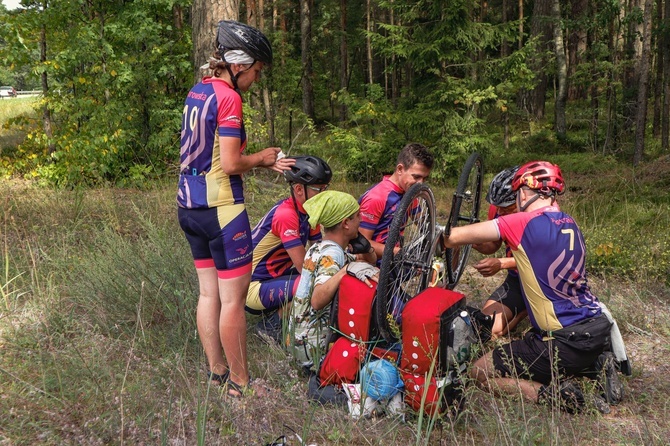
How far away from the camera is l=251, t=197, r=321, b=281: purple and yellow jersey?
12.9 ft

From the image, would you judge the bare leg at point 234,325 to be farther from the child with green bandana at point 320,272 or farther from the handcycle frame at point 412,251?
the handcycle frame at point 412,251

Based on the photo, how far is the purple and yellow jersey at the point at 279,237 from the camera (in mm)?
3930

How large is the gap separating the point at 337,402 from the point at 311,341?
49cm

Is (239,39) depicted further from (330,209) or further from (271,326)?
(271,326)

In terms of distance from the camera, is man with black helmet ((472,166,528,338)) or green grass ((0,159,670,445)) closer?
green grass ((0,159,670,445))

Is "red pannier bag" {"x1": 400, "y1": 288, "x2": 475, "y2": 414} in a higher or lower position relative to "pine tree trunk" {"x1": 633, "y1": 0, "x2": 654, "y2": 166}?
lower

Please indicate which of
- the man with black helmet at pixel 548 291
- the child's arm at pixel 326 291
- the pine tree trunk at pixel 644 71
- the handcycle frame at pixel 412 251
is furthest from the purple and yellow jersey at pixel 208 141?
the pine tree trunk at pixel 644 71

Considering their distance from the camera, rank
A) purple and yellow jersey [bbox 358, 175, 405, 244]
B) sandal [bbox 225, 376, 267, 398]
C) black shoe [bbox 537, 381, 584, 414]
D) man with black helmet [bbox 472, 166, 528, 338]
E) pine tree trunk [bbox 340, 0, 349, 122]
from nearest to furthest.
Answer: sandal [bbox 225, 376, 267, 398], black shoe [bbox 537, 381, 584, 414], man with black helmet [bbox 472, 166, 528, 338], purple and yellow jersey [bbox 358, 175, 405, 244], pine tree trunk [bbox 340, 0, 349, 122]

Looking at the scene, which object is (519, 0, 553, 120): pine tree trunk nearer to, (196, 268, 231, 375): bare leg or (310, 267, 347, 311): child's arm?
(310, 267, 347, 311): child's arm

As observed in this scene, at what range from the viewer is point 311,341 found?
356 centimetres

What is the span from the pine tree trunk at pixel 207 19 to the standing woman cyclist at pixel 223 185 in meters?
4.20

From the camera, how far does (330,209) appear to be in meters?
3.45

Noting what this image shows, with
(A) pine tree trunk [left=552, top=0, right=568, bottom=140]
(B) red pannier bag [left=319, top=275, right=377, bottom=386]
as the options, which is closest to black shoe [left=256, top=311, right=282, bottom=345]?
(B) red pannier bag [left=319, top=275, right=377, bottom=386]

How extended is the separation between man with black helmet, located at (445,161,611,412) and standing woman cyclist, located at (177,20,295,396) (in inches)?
51.1
